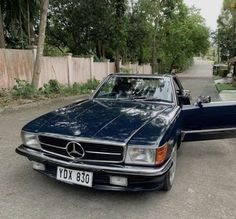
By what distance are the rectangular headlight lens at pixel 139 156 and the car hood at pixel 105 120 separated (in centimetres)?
13

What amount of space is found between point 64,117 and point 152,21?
29494 millimetres

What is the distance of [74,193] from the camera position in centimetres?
404

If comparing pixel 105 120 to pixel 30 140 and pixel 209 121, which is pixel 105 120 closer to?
pixel 30 140

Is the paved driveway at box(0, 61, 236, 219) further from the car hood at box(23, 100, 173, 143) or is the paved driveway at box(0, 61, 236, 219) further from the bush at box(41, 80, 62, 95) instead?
the bush at box(41, 80, 62, 95)

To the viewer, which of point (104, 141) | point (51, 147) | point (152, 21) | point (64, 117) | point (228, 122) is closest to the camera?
point (104, 141)

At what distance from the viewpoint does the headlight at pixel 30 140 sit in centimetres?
403

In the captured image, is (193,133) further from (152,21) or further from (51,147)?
(152,21)

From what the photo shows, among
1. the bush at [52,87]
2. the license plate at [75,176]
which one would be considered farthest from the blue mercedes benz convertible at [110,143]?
the bush at [52,87]

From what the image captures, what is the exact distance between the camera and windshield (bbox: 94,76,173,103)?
17.3ft

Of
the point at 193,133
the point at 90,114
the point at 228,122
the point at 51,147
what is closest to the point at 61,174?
the point at 51,147

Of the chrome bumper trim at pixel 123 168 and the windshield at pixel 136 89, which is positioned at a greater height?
the windshield at pixel 136 89

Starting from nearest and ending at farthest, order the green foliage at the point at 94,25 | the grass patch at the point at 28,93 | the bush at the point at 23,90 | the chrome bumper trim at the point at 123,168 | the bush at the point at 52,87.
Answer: the chrome bumper trim at the point at 123,168 → the grass patch at the point at 28,93 → the bush at the point at 23,90 → the bush at the point at 52,87 → the green foliage at the point at 94,25

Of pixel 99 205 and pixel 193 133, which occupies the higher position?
pixel 193 133

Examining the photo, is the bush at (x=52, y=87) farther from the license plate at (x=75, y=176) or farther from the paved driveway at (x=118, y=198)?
the license plate at (x=75, y=176)
